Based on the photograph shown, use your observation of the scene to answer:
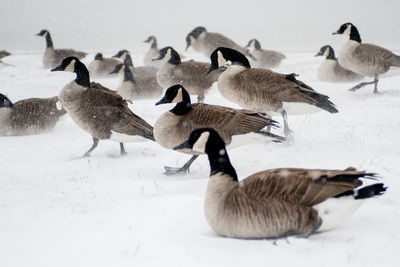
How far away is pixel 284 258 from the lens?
439 cm

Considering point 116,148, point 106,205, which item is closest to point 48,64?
point 116,148

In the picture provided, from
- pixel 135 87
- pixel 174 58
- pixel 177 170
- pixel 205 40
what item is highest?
pixel 174 58

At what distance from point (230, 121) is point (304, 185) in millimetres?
3007

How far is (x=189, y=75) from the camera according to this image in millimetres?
13883

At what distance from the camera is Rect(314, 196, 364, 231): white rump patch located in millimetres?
4695

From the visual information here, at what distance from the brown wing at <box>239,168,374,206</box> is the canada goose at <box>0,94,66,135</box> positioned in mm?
8700

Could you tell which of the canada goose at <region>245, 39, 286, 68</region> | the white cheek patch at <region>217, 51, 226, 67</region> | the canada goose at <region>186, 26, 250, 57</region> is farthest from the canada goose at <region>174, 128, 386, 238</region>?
the canada goose at <region>245, 39, 286, 68</region>

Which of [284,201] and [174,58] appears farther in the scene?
[174,58]

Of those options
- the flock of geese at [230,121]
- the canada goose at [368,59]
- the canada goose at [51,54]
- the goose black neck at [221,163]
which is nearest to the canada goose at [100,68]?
the flock of geese at [230,121]

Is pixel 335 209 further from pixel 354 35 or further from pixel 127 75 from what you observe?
pixel 127 75

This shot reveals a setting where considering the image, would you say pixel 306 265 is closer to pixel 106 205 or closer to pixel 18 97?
pixel 106 205

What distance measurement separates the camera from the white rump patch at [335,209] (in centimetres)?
470

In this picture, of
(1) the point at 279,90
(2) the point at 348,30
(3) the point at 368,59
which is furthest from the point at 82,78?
(2) the point at 348,30

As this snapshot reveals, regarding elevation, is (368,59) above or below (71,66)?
above
